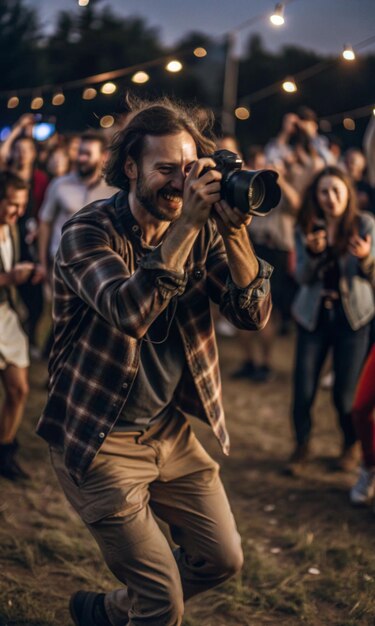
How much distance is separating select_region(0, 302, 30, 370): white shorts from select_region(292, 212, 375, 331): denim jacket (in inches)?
69.1

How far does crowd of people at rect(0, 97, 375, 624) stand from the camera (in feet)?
8.73

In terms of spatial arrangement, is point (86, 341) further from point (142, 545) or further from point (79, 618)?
point (79, 618)

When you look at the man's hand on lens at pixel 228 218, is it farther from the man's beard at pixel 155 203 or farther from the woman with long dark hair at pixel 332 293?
the woman with long dark hair at pixel 332 293

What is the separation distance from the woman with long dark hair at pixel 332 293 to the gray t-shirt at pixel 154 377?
250 centimetres

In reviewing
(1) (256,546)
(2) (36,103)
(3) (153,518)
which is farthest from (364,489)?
(2) (36,103)

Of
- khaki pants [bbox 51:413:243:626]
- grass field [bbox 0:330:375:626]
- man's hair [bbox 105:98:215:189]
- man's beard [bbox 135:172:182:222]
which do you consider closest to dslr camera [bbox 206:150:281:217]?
man's beard [bbox 135:172:182:222]

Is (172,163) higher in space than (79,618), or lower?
higher

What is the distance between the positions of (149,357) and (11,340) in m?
2.22

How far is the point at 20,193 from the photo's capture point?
5.03 metres

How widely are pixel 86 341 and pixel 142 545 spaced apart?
0.68 m

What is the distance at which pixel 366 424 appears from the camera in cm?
472

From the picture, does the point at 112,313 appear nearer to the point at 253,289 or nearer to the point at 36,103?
the point at 253,289

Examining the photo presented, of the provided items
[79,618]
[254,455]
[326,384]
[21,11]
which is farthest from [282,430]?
[21,11]

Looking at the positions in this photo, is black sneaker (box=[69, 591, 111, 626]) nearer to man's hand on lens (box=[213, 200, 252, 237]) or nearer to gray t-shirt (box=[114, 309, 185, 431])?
gray t-shirt (box=[114, 309, 185, 431])
